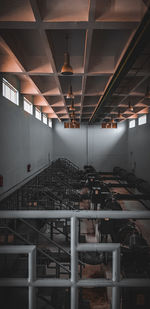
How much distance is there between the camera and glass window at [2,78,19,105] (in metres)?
5.89

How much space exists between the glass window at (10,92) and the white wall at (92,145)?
10.7 meters

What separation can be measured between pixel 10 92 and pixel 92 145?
11.9 m

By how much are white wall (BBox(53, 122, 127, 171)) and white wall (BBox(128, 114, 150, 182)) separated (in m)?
0.96

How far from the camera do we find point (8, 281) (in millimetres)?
1195

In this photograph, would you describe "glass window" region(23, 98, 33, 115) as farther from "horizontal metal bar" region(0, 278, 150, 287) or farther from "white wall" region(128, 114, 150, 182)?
"horizontal metal bar" region(0, 278, 150, 287)

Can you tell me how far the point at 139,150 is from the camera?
14625mm

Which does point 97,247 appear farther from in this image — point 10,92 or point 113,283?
point 10,92

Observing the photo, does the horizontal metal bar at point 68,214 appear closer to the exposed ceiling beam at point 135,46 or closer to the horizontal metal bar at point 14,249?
the horizontal metal bar at point 14,249

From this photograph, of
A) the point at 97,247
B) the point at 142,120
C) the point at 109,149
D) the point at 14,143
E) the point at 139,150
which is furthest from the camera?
the point at 109,149

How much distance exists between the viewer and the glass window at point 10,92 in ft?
19.3

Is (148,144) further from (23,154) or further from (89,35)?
(89,35)

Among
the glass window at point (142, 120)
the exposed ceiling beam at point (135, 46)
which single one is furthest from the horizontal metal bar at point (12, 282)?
the glass window at point (142, 120)

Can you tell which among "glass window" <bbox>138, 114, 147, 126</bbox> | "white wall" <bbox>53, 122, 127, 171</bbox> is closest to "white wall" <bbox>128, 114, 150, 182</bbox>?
"glass window" <bbox>138, 114, 147, 126</bbox>

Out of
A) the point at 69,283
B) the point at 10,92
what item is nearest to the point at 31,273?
the point at 69,283
